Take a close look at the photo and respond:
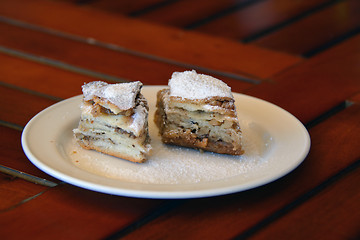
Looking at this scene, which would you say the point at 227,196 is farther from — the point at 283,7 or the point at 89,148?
the point at 283,7

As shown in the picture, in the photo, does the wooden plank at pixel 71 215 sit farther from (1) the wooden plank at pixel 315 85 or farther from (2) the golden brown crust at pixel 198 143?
(1) the wooden plank at pixel 315 85

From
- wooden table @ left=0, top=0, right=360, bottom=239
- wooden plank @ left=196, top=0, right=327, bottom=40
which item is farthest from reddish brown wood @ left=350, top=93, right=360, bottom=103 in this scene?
wooden plank @ left=196, top=0, right=327, bottom=40

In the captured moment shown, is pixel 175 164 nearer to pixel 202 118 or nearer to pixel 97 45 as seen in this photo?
pixel 202 118

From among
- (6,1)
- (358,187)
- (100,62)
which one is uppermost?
(6,1)

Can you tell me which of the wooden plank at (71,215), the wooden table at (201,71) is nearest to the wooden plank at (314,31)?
the wooden table at (201,71)


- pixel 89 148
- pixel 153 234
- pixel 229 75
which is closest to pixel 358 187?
pixel 153 234

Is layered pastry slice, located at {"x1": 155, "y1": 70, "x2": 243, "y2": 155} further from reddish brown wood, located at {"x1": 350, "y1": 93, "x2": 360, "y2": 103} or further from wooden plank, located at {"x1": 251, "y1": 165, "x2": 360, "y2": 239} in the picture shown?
reddish brown wood, located at {"x1": 350, "y1": 93, "x2": 360, "y2": 103}
